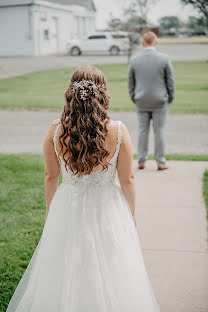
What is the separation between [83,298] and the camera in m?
2.36

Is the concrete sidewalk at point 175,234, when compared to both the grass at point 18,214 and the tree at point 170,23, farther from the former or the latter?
the tree at point 170,23

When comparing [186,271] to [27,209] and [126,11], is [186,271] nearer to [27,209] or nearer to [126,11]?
[27,209]

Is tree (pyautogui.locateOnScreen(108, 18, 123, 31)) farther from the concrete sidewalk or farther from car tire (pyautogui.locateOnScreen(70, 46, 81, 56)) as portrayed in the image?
the concrete sidewalk

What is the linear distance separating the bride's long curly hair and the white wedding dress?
0.45 feet

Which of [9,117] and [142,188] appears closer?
[142,188]

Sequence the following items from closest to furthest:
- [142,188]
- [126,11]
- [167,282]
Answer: [167,282], [142,188], [126,11]

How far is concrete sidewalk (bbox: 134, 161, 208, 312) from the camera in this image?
3144 mm

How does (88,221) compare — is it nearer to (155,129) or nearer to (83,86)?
(83,86)

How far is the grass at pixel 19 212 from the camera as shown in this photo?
3.51 metres

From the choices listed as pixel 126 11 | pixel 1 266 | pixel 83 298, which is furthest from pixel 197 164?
pixel 126 11

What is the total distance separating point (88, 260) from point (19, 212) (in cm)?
254

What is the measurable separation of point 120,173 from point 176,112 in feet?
28.8

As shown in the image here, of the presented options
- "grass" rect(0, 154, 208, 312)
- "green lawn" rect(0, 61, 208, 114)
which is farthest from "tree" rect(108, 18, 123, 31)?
"grass" rect(0, 154, 208, 312)

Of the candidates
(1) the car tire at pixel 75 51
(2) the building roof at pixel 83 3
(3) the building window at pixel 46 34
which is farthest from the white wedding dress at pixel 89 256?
(2) the building roof at pixel 83 3
